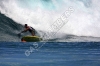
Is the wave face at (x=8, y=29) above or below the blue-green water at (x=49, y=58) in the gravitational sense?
above

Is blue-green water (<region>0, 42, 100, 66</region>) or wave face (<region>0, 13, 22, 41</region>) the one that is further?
wave face (<region>0, 13, 22, 41</region>)

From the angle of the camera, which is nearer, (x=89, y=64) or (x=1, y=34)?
Result: (x=89, y=64)

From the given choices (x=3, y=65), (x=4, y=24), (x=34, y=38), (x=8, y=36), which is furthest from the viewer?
(x=4, y=24)

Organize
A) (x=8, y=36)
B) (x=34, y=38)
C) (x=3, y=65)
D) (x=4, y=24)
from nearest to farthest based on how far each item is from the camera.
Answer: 1. (x=3, y=65)
2. (x=34, y=38)
3. (x=8, y=36)
4. (x=4, y=24)

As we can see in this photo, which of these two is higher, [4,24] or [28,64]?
[4,24]

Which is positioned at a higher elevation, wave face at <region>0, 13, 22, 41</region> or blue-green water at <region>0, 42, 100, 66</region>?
wave face at <region>0, 13, 22, 41</region>

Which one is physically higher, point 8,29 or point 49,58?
point 8,29

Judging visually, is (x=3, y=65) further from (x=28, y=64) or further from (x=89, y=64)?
(x=89, y=64)

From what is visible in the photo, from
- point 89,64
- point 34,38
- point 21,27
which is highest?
point 21,27

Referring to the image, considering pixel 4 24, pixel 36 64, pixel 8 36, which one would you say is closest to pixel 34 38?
pixel 8 36

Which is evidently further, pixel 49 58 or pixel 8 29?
pixel 8 29

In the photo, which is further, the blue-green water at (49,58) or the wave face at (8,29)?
the wave face at (8,29)

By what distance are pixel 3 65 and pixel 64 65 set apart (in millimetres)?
2867

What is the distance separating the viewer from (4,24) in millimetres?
48594
